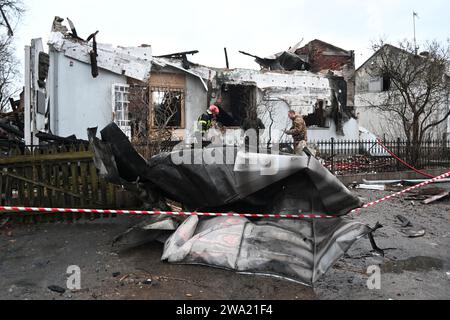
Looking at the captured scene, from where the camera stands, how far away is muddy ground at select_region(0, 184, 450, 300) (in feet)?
11.9

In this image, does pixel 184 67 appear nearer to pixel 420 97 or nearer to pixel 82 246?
pixel 420 97

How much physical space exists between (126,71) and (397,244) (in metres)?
11.1

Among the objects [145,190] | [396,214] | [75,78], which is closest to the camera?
[145,190]

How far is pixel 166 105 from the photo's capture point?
14.5 metres

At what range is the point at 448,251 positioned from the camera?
5.11m

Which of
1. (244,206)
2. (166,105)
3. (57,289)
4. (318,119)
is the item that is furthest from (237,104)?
(57,289)

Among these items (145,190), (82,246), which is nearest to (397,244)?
(145,190)

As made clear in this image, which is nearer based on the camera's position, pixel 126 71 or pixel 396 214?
pixel 396 214

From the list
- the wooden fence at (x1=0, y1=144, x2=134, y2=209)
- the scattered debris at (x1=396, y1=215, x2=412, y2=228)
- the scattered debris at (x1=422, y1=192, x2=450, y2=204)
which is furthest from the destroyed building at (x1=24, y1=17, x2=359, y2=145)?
the scattered debris at (x1=396, y1=215, x2=412, y2=228)

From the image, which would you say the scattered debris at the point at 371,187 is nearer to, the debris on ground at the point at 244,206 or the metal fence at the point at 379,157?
the metal fence at the point at 379,157

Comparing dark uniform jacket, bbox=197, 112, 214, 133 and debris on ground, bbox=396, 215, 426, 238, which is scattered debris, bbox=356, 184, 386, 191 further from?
dark uniform jacket, bbox=197, 112, 214, 133
